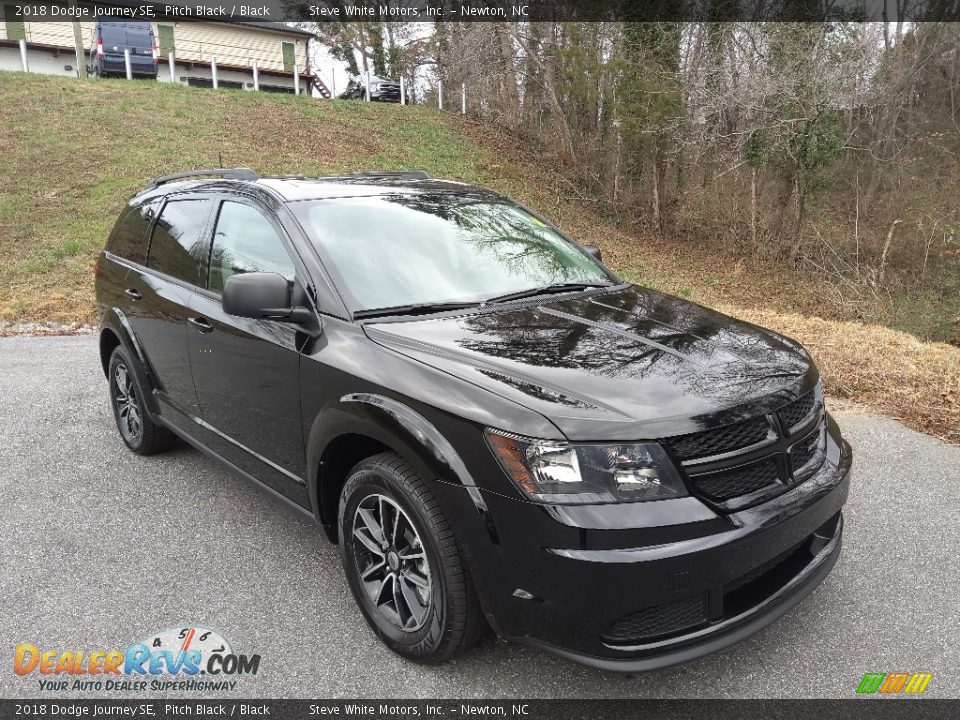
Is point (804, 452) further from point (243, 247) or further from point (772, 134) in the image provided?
point (772, 134)

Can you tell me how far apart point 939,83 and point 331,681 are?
72.1 feet

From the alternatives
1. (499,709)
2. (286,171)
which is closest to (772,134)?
(286,171)

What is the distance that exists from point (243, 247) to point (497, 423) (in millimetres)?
1937

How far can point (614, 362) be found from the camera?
2.55 meters

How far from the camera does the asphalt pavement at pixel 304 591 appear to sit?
8.59ft

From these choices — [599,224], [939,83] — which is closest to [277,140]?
[599,224]

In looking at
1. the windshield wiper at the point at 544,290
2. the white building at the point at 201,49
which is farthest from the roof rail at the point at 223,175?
the white building at the point at 201,49

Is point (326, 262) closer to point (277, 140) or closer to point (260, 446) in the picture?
point (260, 446)

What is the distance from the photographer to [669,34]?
57.8 feet

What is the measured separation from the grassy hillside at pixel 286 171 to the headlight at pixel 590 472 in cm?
419

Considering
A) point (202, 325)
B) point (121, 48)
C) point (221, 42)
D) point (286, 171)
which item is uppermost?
point (221, 42)

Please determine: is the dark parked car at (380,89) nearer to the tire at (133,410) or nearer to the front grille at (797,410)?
the tire at (133,410)

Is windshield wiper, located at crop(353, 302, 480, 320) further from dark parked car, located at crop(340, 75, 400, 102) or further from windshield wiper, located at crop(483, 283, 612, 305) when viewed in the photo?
dark parked car, located at crop(340, 75, 400, 102)

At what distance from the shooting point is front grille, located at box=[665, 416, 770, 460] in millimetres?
2254
